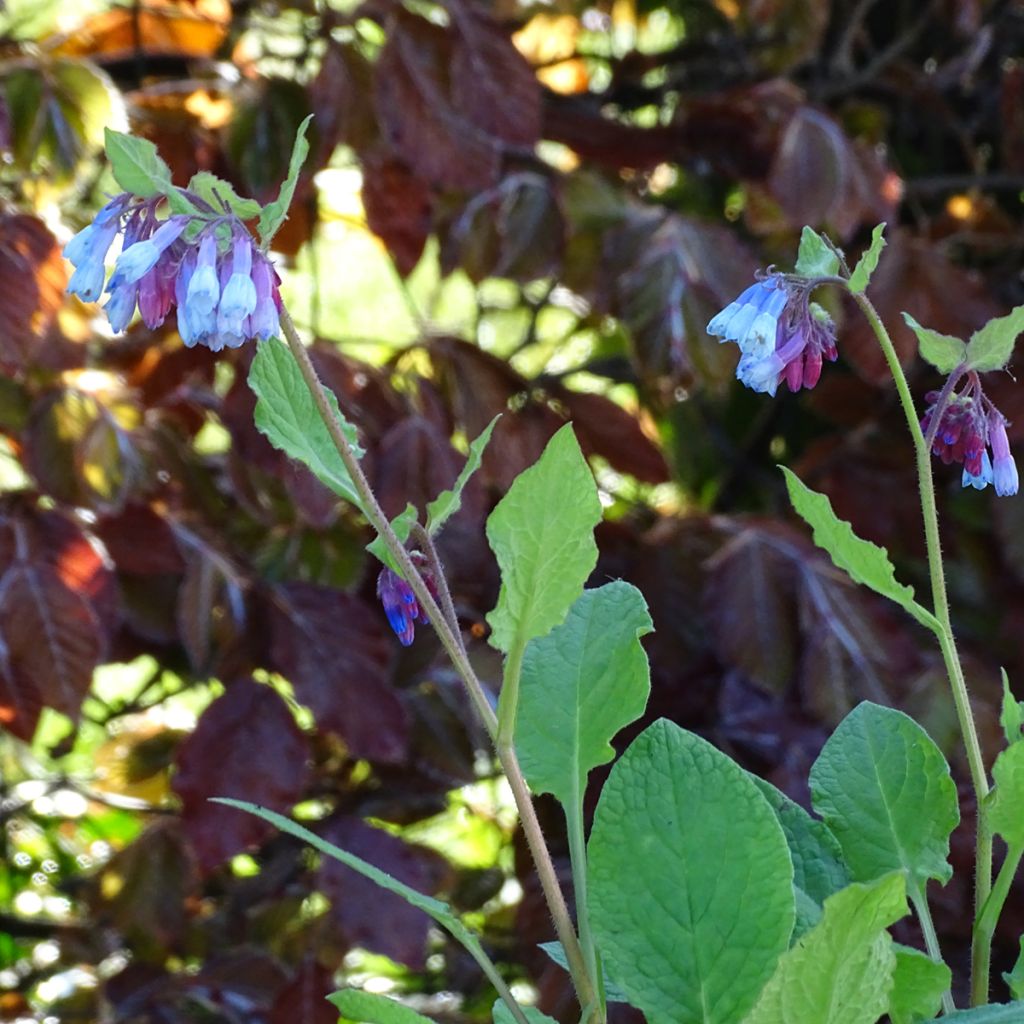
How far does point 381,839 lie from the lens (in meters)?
1.32

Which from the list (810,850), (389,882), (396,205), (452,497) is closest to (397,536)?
(452,497)

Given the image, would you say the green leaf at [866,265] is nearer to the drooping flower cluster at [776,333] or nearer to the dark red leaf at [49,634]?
the drooping flower cluster at [776,333]

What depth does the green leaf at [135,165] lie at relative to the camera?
0.50 metres

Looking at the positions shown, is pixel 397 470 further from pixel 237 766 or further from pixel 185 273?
pixel 185 273

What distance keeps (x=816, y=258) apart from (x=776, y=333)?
0.03 metres

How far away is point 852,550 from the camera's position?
59 centimetres

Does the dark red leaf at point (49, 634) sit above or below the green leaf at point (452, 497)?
below

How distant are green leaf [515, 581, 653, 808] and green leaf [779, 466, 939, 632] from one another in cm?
8

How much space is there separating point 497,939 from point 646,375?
82 centimetres

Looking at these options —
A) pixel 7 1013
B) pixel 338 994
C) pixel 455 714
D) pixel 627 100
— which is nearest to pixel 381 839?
pixel 455 714

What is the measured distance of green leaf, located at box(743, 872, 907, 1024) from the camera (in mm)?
458

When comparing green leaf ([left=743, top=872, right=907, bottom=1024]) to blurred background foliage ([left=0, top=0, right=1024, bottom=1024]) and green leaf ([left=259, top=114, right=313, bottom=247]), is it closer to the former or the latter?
green leaf ([left=259, top=114, right=313, bottom=247])

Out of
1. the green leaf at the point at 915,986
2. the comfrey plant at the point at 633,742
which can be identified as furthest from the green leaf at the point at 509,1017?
the green leaf at the point at 915,986

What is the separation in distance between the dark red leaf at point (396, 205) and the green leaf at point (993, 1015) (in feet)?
3.23
